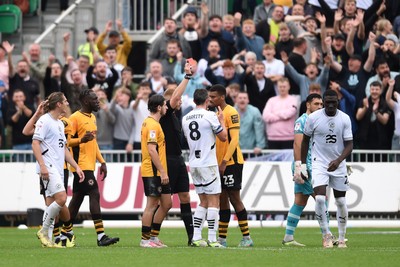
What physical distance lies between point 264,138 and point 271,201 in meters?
1.57

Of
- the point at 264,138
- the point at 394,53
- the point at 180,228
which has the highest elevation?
the point at 394,53

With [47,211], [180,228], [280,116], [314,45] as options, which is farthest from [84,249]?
[314,45]

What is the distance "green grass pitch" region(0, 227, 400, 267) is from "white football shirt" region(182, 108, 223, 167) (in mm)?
1401

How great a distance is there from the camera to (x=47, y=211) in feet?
66.3

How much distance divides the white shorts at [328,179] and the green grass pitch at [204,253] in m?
0.95

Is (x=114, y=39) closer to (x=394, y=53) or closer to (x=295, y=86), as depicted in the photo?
(x=295, y=86)

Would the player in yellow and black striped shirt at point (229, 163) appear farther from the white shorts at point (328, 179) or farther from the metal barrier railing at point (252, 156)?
the metal barrier railing at point (252, 156)

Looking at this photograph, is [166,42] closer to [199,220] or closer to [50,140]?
[199,220]

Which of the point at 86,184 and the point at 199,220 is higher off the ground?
the point at 86,184

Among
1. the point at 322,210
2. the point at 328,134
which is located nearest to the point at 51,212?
the point at 322,210

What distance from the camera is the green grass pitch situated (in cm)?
1738

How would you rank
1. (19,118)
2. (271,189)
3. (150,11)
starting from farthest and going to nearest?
(150,11)
(19,118)
(271,189)

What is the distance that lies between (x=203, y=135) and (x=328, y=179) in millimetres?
2061

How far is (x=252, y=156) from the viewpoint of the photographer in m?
28.5
